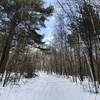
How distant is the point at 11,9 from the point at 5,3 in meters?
0.77

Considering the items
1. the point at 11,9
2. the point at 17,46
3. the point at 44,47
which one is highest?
the point at 11,9

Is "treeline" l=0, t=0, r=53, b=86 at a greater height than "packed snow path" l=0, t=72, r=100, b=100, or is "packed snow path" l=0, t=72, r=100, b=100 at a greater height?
"treeline" l=0, t=0, r=53, b=86

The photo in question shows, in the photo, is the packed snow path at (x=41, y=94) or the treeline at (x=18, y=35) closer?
the packed snow path at (x=41, y=94)

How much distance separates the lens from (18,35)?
14.5 metres

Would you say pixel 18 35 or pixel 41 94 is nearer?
pixel 41 94

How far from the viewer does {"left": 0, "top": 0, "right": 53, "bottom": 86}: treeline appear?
1359 centimetres

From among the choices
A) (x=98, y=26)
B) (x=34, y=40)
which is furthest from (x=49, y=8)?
(x=98, y=26)

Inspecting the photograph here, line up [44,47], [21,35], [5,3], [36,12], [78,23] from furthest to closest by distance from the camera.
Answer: [44,47] → [36,12] → [5,3] → [78,23] → [21,35]

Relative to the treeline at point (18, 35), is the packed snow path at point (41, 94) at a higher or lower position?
lower

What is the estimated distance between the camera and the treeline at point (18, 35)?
1359 cm

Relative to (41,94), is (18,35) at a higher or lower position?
higher

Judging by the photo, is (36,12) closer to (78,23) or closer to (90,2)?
(78,23)

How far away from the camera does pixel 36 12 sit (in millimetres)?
24922

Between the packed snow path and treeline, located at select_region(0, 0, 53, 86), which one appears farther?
treeline, located at select_region(0, 0, 53, 86)
